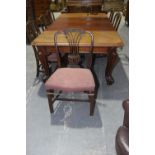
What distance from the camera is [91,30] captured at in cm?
304

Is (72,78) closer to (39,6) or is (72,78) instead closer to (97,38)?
(97,38)

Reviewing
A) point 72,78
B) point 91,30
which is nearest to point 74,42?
point 72,78

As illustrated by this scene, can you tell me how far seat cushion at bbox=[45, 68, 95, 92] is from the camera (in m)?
2.21

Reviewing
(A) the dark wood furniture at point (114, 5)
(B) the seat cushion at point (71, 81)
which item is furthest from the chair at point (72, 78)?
(A) the dark wood furniture at point (114, 5)

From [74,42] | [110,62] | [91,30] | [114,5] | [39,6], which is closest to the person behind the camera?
[74,42]

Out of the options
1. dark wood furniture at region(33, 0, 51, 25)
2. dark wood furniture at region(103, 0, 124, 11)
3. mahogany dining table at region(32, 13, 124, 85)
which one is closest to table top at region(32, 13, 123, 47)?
mahogany dining table at region(32, 13, 124, 85)

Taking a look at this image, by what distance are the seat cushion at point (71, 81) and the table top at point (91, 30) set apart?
367 mm

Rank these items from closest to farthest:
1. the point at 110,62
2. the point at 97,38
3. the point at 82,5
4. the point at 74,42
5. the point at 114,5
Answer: the point at 74,42
the point at 97,38
the point at 110,62
the point at 82,5
the point at 114,5

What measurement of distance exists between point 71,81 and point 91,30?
1.06 meters

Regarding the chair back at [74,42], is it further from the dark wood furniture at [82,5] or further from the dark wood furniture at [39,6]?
the dark wood furniture at [39,6]

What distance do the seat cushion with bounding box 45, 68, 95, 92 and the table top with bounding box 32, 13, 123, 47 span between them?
0.37 metres
